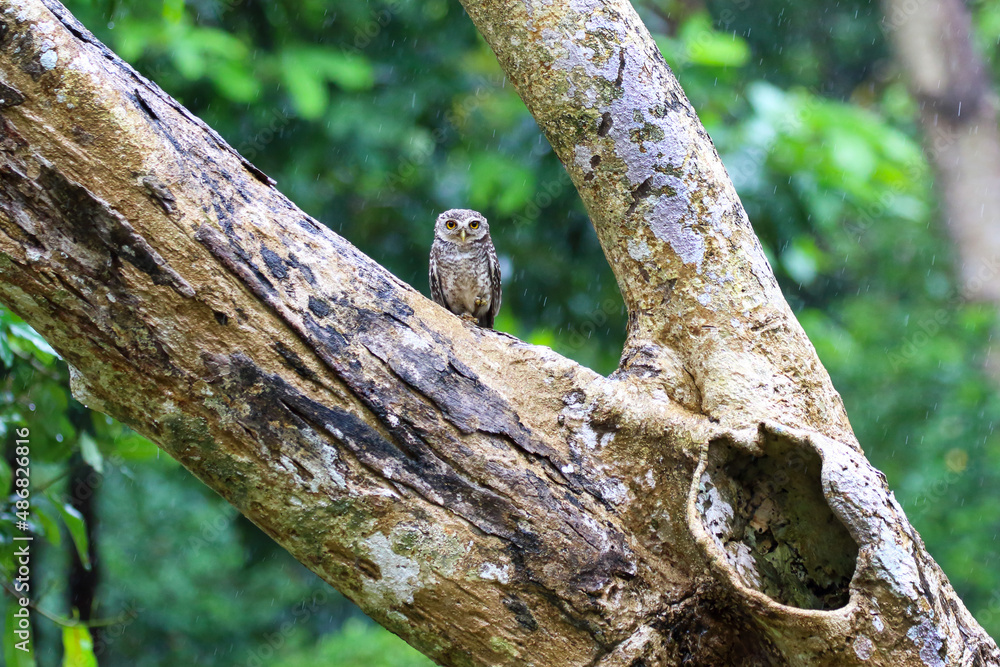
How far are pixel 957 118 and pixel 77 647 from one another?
1109cm

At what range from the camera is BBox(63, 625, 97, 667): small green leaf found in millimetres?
3008

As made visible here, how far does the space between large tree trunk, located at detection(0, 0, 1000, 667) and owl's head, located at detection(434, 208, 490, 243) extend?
2.58 meters

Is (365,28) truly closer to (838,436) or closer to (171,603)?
(838,436)

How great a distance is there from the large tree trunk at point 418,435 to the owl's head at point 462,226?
8.46 feet

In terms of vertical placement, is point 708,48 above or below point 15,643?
above

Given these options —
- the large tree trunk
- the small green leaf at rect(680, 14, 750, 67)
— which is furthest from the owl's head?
the large tree trunk

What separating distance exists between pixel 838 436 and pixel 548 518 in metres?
0.92

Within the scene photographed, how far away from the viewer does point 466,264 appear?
197 inches

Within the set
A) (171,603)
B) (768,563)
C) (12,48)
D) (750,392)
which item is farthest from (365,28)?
(171,603)

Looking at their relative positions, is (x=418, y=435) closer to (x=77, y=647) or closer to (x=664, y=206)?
(x=664, y=206)

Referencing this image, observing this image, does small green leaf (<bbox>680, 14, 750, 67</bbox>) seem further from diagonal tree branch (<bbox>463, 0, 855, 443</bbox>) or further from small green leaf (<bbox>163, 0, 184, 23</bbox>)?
small green leaf (<bbox>163, 0, 184, 23</bbox>)

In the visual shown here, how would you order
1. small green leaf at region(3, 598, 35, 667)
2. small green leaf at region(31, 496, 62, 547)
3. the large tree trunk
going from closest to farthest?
the large tree trunk, small green leaf at region(3, 598, 35, 667), small green leaf at region(31, 496, 62, 547)

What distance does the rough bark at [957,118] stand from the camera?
34.1ft

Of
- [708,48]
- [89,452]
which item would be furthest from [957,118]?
[89,452]
